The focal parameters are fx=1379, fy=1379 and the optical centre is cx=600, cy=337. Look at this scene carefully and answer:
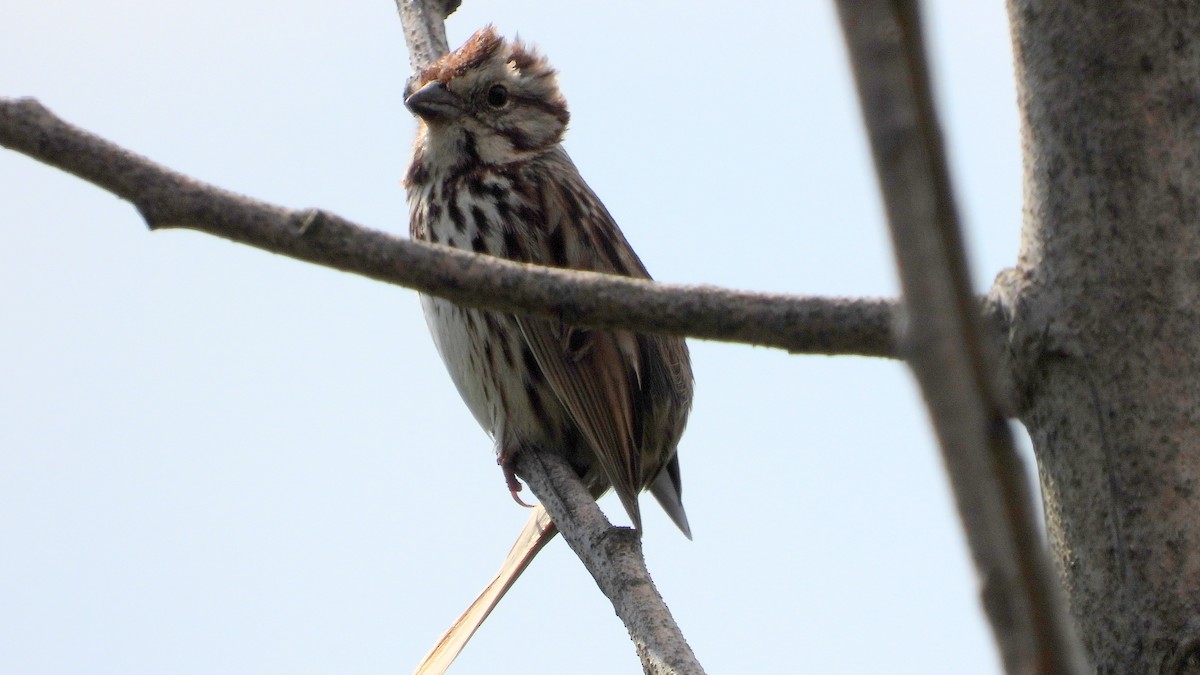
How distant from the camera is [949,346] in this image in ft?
2.97

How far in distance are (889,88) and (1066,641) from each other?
1.35 ft

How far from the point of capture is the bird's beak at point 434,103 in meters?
5.31

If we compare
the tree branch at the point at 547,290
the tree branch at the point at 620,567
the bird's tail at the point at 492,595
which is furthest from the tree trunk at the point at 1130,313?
the bird's tail at the point at 492,595

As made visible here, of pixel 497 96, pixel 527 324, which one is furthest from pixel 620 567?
pixel 497 96

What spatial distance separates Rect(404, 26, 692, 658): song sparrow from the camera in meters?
4.95

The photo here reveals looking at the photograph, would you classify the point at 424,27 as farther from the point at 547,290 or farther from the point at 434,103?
the point at 547,290

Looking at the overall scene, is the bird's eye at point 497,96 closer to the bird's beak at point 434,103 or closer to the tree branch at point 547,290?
the bird's beak at point 434,103

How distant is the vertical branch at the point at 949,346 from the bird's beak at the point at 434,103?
4.57 metres

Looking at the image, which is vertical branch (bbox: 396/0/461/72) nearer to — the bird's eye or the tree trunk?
the bird's eye

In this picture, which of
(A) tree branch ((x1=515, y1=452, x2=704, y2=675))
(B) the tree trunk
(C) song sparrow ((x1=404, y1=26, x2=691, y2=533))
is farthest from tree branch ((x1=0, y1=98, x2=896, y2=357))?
(C) song sparrow ((x1=404, y1=26, x2=691, y2=533))

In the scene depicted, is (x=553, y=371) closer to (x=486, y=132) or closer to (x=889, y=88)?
(x=486, y=132)

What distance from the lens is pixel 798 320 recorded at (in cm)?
203

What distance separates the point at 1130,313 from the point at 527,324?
2.98 metres

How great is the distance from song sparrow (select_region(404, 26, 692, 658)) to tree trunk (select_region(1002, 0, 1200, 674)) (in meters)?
2.61
